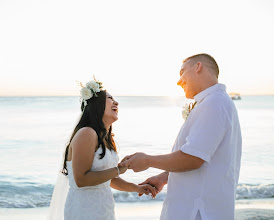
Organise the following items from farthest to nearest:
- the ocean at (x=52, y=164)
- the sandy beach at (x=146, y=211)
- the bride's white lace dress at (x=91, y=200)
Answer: the ocean at (x=52, y=164) < the sandy beach at (x=146, y=211) < the bride's white lace dress at (x=91, y=200)

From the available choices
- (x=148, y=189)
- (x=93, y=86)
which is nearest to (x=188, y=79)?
(x=93, y=86)

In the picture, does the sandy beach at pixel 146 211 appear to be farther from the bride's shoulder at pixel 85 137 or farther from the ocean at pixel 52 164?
the bride's shoulder at pixel 85 137

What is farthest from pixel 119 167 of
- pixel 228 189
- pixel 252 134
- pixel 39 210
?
pixel 252 134

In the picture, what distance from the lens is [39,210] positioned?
791cm

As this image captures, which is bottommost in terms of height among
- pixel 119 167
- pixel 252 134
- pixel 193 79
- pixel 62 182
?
pixel 252 134

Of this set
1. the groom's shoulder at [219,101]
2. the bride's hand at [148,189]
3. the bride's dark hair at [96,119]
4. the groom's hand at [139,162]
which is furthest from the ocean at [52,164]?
the groom's shoulder at [219,101]

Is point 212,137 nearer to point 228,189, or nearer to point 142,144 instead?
point 228,189

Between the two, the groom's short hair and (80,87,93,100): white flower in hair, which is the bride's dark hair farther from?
the groom's short hair

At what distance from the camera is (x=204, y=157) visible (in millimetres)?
2441

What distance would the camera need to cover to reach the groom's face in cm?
276

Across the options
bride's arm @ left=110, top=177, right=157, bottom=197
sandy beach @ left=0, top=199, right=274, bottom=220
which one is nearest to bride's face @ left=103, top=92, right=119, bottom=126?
bride's arm @ left=110, top=177, right=157, bottom=197

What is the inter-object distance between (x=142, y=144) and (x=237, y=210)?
9.88 meters

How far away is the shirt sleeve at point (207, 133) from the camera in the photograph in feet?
7.98

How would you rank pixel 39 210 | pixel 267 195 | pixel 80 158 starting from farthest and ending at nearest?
pixel 267 195 → pixel 39 210 → pixel 80 158
